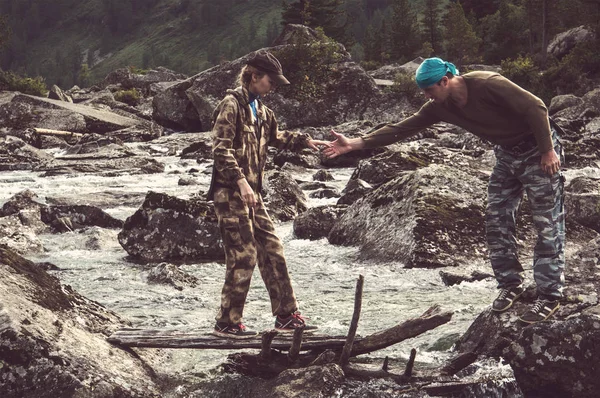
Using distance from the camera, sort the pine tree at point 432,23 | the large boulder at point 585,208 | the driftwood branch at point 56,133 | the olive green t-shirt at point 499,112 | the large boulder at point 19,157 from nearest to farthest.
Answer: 1. the olive green t-shirt at point 499,112
2. the large boulder at point 585,208
3. the large boulder at point 19,157
4. the driftwood branch at point 56,133
5. the pine tree at point 432,23

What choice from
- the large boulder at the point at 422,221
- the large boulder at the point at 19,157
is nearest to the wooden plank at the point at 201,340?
the large boulder at the point at 422,221

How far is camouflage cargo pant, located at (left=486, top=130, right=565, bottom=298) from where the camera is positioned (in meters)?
5.81

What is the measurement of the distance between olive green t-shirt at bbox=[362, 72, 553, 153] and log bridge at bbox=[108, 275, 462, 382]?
5.19 ft

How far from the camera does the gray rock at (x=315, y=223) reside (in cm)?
1290

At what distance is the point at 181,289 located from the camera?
953 cm

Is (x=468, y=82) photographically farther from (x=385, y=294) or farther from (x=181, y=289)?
(x=181, y=289)

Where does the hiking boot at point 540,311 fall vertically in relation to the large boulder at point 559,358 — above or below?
above

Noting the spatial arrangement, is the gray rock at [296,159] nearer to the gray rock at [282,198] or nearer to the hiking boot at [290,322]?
the gray rock at [282,198]

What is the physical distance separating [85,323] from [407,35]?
8824 cm

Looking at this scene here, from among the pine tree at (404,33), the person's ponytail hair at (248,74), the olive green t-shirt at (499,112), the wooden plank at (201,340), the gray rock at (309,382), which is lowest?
the gray rock at (309,382)

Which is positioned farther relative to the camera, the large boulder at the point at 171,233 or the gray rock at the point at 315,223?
the gray rock at the point at 315,223

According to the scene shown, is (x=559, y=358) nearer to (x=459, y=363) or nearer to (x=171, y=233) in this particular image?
(x=459, y=363)

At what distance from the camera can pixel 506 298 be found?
237 inches

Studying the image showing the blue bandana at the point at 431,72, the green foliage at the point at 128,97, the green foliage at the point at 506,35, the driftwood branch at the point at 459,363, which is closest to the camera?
the driftwood branch at the point at 459,363
